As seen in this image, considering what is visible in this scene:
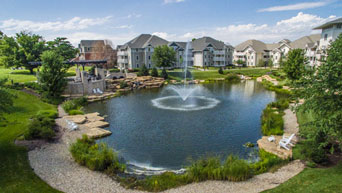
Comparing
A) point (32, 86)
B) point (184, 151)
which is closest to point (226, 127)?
point (184, 151)

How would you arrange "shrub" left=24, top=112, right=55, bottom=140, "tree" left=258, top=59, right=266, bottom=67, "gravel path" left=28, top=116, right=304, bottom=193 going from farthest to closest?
"tree" left=258, top=59, right=266, bottom=67 < "shrub" left=24, top=112, right=55, bottom=140 < "gravel path" left=28, top=116, right=304, bottom=193

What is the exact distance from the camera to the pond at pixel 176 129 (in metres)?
15.3

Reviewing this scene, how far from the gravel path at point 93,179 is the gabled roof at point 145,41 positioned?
53.7 metres

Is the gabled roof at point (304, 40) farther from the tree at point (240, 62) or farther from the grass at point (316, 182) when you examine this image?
the grass at point (316, 182)

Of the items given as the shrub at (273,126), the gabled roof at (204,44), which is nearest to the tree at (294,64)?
the shrub at (273,126)

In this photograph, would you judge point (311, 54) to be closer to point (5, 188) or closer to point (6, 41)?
point (5, 188)

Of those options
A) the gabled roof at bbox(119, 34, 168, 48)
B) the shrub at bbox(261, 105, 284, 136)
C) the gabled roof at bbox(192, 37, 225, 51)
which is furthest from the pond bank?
the gabled roof at bbox(192, 37, 225, 51)

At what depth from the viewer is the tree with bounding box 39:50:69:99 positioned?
29636mm

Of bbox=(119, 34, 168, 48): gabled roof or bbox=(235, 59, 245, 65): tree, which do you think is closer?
bbox=(119, 34, 168, 48): gabled roof

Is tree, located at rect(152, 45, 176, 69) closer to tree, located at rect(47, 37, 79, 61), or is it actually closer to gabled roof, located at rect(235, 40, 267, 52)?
tree, located at rect(47, 37, 79, 61)

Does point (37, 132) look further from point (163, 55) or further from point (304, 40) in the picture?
point (304, 40)

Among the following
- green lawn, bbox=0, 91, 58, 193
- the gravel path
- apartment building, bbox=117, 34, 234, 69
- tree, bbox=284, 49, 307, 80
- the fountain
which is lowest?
the gravel path

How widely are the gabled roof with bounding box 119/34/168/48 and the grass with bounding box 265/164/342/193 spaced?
58.5 meters

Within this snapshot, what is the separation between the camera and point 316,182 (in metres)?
10.4
